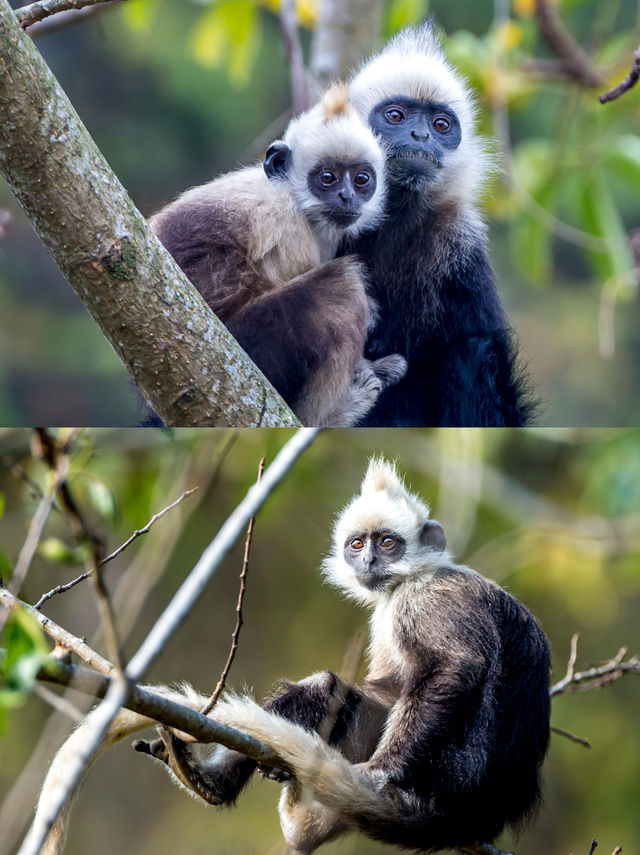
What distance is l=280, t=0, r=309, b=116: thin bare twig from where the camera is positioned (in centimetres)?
158

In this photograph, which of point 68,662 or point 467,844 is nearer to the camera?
point 68,662

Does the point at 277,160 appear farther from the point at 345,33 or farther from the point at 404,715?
the point at 404,715

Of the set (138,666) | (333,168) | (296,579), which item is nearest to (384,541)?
(296,579)

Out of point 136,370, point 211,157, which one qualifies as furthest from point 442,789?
point 211,157

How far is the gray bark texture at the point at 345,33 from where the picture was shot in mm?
1971

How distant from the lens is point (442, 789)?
160cm

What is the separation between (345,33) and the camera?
202 centimetres

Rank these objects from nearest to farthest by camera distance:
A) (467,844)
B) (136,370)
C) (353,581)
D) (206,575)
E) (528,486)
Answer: (206,575), (136,370), (467,844), (353,581), (528,486)

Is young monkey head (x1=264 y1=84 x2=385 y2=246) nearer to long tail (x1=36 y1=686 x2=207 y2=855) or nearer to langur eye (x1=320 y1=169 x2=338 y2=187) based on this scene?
langur eye (x1=320 y1=169 x2=338 y2=187)

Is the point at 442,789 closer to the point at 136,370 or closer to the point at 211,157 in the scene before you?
the point at 136,370

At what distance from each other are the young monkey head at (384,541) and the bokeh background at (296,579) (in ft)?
0.12

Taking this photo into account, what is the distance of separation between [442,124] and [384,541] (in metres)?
0.71

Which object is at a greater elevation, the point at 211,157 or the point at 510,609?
the point at 211,157

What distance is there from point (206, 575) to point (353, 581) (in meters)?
0.81
